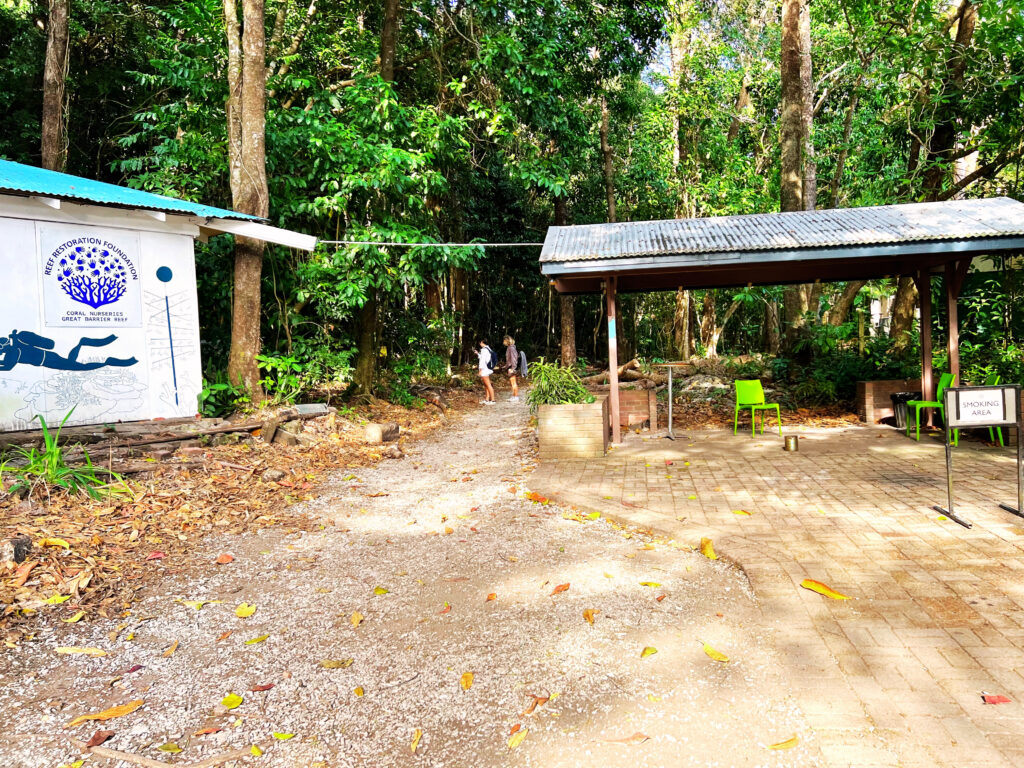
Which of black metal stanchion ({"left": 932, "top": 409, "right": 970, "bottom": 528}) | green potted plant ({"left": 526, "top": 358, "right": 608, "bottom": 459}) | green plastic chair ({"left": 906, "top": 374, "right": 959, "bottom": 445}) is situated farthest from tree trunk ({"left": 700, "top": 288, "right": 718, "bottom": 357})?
black metal stanchion ({"left": 932, "top": 409, "right": 970, "bottom": 528})

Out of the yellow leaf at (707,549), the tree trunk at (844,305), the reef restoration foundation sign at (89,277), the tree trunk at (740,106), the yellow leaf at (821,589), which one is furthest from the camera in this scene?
the tree trunk at (740,106)

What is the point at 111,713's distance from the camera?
9.12ft

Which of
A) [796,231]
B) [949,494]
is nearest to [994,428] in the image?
[796,231]

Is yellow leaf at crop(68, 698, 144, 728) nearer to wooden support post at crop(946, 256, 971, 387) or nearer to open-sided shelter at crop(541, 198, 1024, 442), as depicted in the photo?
open-sided shelter at crop(541, 198, 1024, 442)

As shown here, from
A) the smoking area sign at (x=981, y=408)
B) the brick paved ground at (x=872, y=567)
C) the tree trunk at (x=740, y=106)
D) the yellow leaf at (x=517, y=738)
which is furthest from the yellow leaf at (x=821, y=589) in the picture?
the tree trunk at (x=740, y=106)

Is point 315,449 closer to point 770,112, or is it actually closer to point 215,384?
point 215,384

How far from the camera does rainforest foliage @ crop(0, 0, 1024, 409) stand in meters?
10.7

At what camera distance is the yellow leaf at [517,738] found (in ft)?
8.21

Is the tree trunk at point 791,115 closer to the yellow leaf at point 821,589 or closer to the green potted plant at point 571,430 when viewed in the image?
the green potted plant at point 571,430

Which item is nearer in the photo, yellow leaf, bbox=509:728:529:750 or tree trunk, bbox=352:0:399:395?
yellow leaf, bbox=509:728:529:750

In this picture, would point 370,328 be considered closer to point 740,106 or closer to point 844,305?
point 844,305

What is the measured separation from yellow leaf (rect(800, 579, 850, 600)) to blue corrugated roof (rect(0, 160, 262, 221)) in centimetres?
782

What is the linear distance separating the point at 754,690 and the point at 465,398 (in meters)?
13.7

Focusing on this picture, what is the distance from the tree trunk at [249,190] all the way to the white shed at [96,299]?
59 centimetres
